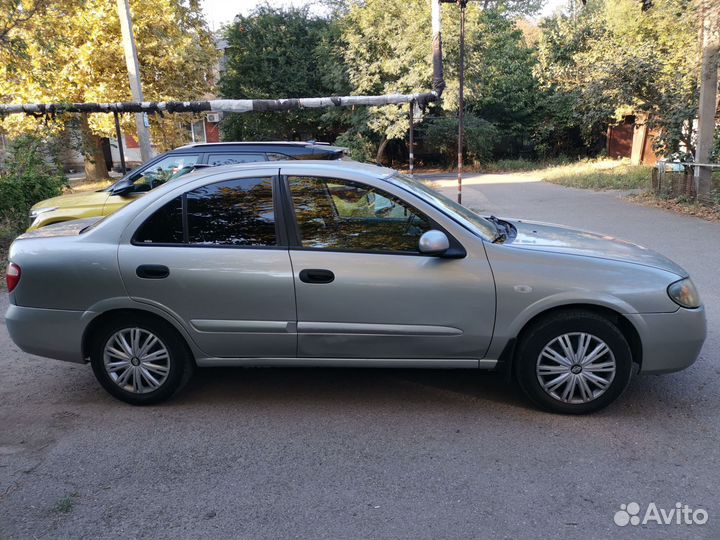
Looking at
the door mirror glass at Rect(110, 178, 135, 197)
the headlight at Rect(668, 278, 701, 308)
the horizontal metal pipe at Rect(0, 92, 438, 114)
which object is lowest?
the headlight at Rect(668, 278, 701, 308)

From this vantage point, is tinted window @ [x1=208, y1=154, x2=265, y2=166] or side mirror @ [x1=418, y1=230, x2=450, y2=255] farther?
tinted window @ [x1=208, y1=154, x2=265, y2=166]

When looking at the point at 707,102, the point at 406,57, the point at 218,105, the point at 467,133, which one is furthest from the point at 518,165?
the point at 218,105

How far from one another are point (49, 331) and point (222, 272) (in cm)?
136

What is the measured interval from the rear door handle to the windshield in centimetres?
178

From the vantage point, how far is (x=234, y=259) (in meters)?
3.87

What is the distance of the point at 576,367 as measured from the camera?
3.75m

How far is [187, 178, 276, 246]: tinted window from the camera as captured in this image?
3.96 m

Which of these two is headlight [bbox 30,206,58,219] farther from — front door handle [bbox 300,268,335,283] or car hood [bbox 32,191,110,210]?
front door handle [bbox 300,268,335,283]

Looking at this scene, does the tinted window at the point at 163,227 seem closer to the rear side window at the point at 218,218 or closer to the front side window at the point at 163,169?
the rear side window at the point at 218,218

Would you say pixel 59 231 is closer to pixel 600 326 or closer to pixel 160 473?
pixel 160 473

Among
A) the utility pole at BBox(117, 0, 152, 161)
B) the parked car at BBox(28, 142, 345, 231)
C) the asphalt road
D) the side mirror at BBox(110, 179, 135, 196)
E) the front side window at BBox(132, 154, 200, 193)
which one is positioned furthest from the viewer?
the utility pole at BBox(117, 0, 152, 161)

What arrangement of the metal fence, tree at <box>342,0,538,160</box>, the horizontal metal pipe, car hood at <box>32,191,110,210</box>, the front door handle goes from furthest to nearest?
1. tree at <box>342,0,538,160</box>
2. the metal fence
3. the horizontal metal pipe
4. car hood at <box>32,191,110,210</box>
5. the front door handle

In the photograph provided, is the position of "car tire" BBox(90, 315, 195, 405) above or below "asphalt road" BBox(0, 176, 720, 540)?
above

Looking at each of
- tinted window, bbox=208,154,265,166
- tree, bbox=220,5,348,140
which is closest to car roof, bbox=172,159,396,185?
tinted window, bbox=208,154,265,166
